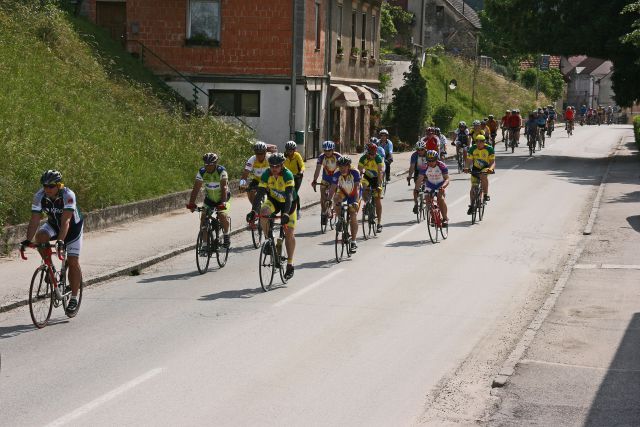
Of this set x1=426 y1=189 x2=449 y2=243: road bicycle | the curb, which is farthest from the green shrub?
x1=426 y1=189 x2=449 y2=243: road bicycle

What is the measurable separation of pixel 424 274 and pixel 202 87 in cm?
2302

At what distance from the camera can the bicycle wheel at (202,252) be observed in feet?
56.5

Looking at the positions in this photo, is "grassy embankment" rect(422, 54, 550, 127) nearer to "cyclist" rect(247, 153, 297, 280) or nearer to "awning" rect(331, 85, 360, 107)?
"awning" rect(331, 85, 360, 107)

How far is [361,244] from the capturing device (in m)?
21.2

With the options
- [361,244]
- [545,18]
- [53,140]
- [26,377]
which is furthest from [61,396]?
[545,18]

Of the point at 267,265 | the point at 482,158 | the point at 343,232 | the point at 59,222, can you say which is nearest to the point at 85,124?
the point at 482,158

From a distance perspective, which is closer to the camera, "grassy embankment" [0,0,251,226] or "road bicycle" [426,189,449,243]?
"road bicycle" [426,189,449,243]

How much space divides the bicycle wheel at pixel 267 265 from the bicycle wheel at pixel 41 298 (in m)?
3.34

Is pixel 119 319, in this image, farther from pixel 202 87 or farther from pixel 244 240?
pixel 202 87

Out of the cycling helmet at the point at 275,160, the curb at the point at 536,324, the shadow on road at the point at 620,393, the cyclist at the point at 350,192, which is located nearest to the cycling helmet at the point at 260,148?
the cyclist at the point at 350,192

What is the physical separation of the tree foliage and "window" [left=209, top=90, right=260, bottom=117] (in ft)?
47.3

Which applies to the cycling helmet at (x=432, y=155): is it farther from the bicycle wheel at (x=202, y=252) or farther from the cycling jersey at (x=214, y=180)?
the bicycle wheel at (x=202, y=252)

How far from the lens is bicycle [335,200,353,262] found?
18.9 metres

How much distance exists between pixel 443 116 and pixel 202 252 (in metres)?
42.2
